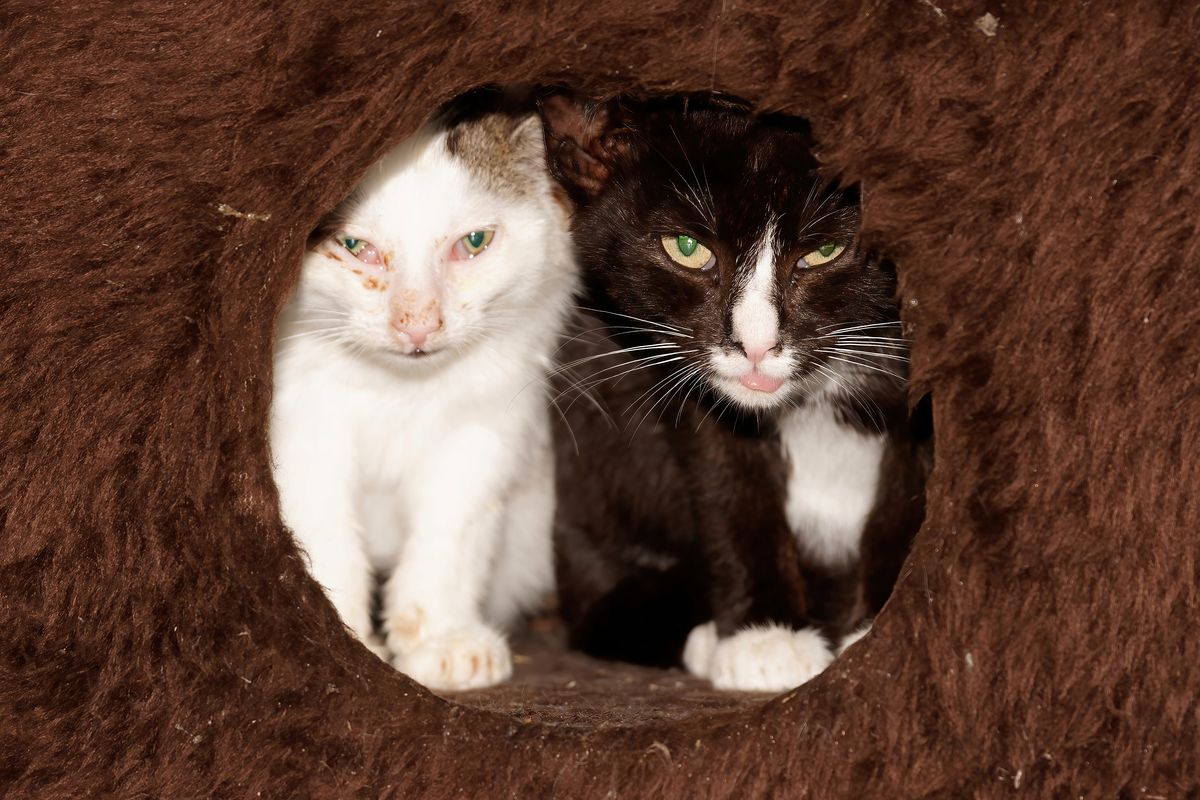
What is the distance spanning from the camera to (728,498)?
1.86 metres

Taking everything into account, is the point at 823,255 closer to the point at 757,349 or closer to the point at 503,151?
the point at 757,349

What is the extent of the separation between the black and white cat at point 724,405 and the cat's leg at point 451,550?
0.70 feet

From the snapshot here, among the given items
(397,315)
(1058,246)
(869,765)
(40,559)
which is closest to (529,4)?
(397,315)

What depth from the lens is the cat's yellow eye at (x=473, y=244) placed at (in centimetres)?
167

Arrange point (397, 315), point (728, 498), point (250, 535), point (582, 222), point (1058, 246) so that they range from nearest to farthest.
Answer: point (1058, 246)
point (250, 535)
point (397, 315)
point (582, 222)
point (728, 498)

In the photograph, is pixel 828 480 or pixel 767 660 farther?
pixel 828 480

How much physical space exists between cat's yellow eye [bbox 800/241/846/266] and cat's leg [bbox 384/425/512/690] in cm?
54

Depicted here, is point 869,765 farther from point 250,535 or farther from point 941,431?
point 250,535

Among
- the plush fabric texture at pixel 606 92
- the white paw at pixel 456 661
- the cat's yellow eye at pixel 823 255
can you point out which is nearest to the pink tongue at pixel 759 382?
the cat's yellow eye at pixel 823 255

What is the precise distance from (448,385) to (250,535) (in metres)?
0.51

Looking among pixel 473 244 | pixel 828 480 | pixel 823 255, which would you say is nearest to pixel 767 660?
pixel 828 480

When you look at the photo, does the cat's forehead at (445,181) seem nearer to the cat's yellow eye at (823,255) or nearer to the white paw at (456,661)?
the cat's yellow eye at (823,255)

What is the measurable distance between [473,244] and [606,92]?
384mm

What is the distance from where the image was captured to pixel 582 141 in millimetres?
1690
